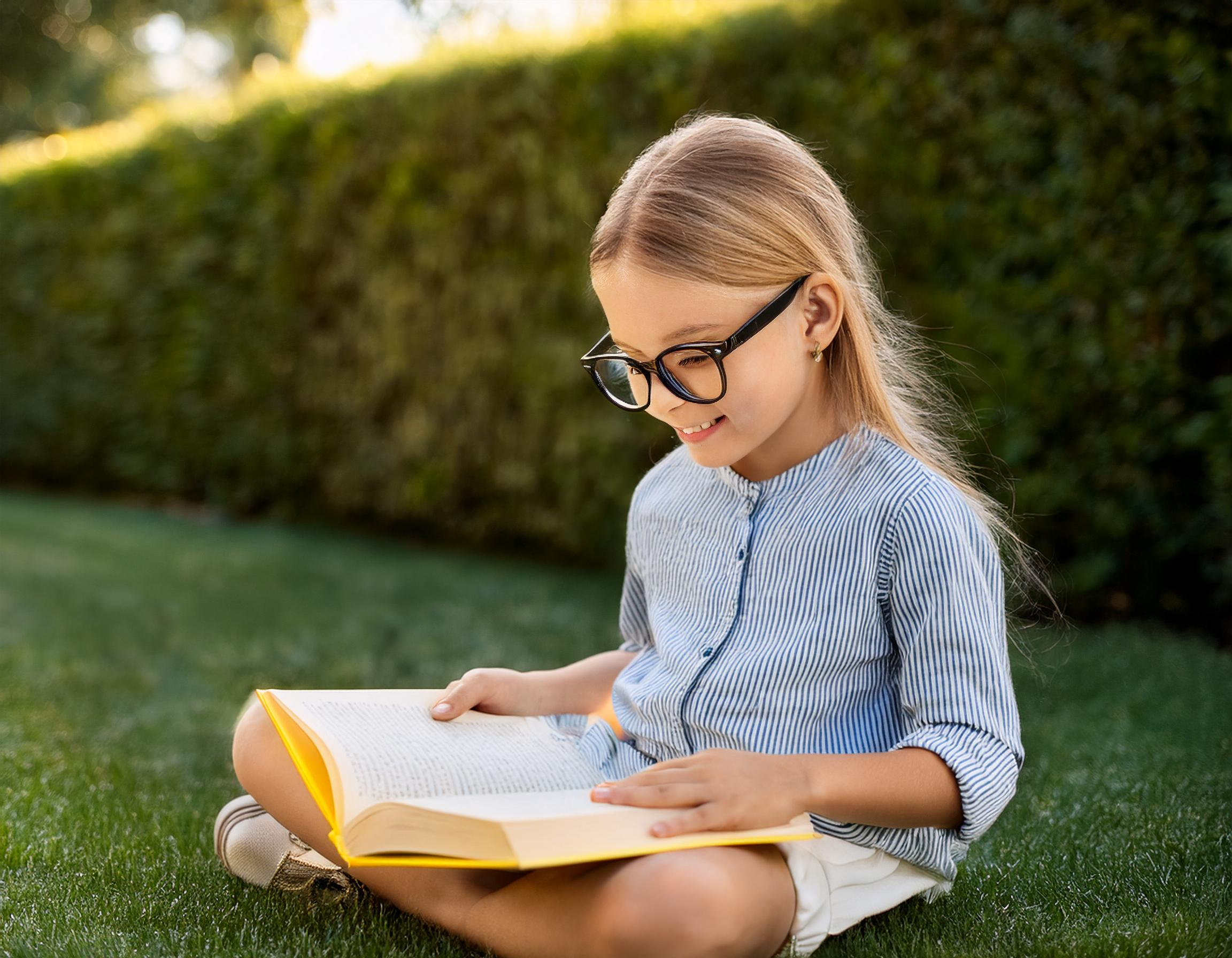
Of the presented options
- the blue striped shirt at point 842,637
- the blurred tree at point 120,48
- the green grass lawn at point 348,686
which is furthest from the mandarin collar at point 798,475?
the blurred tree at point 120,48

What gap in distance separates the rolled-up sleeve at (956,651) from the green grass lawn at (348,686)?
0.32m

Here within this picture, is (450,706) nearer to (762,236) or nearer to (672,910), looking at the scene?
(672,910)

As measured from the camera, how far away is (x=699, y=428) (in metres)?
1.60

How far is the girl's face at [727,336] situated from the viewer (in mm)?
1530

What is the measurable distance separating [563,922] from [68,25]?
62.2 feet

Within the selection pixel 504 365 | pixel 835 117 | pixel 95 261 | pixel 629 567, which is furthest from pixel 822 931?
pixel 95 261

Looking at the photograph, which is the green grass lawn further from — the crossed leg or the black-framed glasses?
the black-framed glasses

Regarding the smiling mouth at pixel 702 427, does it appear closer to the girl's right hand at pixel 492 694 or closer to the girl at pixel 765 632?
the girl at pixel 765 632

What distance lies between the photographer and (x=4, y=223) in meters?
9.69

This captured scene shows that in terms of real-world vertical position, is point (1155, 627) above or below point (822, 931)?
below

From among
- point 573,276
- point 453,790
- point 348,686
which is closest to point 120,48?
point 573,276

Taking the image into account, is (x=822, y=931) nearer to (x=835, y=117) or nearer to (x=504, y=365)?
(x=835, y=117)

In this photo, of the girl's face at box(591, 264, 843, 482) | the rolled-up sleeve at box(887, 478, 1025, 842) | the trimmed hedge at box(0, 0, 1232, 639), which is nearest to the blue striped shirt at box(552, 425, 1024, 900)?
the rolled-up sleeve at box(887, 478, 1025, 842)

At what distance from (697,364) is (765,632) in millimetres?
373
